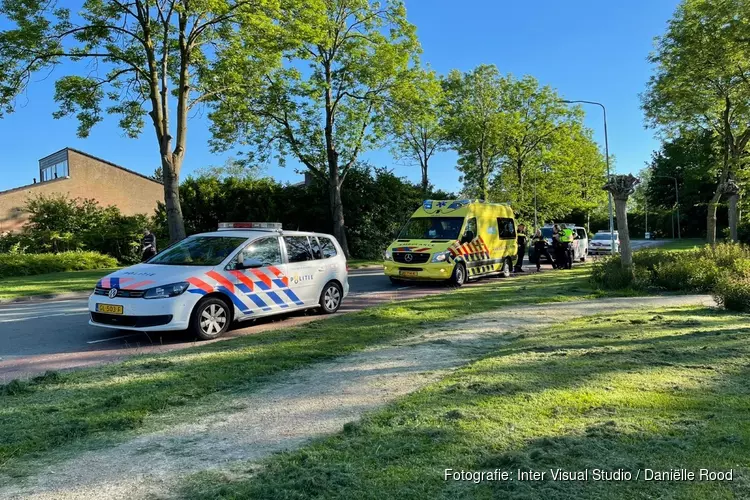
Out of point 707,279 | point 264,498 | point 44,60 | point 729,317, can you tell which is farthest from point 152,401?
point 44,60

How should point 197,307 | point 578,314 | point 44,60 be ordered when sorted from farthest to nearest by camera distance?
1. point 44,60
2. point 578,314
3. point 197,307

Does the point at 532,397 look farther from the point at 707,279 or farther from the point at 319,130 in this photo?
the point at 319,130

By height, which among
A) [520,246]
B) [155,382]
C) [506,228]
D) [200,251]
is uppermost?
[506,228]

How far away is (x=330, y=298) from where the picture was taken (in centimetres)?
1051

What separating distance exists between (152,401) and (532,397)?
10.8 feet

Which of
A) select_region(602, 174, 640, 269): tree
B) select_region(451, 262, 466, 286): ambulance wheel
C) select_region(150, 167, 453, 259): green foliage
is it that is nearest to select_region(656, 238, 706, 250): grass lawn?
select_region(602, 174, 640, 269): tree

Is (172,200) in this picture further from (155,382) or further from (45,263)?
(155,382)

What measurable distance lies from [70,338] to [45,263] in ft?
60.7

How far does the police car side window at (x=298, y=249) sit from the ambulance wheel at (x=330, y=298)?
77 cm

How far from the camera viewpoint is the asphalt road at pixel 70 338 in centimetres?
677

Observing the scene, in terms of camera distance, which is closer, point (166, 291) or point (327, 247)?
point (166, 291)

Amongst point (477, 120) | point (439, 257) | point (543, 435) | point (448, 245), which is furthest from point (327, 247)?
point (477, 120)

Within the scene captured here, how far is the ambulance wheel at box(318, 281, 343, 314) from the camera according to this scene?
10.3m

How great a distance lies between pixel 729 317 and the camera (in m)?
8.34
